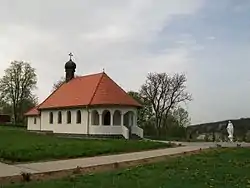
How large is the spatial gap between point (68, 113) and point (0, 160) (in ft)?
87.1

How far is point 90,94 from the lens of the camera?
43.2 m

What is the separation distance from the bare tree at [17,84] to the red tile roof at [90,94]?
70.8 feet

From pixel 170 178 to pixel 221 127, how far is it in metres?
34.0

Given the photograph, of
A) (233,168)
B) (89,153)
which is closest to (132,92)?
(89,153)

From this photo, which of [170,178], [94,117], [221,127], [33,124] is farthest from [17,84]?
[170,178]

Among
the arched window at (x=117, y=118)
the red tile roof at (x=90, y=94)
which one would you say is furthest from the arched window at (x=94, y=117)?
the arched window at (x=117, y=118)

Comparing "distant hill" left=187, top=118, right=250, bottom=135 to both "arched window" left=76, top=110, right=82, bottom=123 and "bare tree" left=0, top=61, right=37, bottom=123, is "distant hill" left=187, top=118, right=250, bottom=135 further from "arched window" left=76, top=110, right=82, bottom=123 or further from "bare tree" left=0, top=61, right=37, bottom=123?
"bare tree" left=0, top=61, right=37, bottom=123

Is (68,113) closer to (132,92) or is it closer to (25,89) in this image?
(132,92)

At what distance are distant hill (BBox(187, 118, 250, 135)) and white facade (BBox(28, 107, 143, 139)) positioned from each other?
8.99 metres

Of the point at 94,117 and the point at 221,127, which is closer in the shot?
the point at 94,117

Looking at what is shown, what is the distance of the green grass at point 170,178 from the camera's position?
1173cm

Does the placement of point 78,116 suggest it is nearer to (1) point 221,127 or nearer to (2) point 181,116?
(1) point 221,127

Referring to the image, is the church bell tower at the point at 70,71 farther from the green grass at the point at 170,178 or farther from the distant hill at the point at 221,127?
the green grass at the point at 170,178

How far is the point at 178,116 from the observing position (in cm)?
6681
